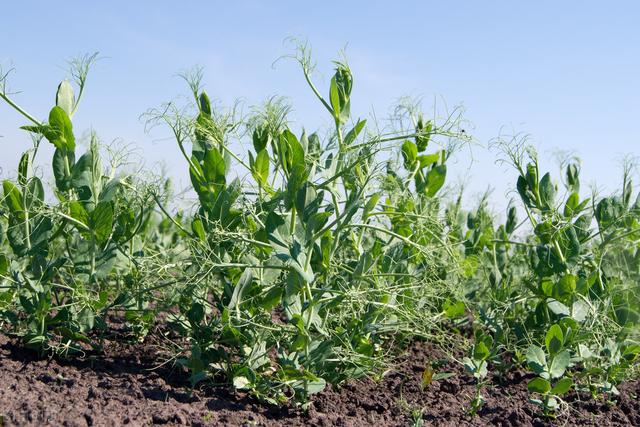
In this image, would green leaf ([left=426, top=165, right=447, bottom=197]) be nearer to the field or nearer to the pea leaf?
the field

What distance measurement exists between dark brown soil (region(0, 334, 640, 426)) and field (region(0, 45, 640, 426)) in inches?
0.4

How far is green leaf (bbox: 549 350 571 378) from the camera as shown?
3.05 meters

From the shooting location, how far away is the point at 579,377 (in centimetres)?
329

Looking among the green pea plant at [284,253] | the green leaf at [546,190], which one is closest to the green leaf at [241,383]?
the green pea plant at [284,253]

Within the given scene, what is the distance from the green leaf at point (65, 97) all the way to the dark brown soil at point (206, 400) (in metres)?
1.13

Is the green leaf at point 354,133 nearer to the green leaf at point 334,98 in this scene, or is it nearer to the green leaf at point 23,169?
the green leaf at point 334,98

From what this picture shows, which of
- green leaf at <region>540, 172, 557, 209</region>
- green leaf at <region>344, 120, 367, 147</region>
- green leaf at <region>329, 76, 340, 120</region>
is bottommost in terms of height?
green leaf at <region>344, 120, 367, 147</region>

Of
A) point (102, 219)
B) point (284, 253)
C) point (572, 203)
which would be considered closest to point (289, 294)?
point (284, 253)

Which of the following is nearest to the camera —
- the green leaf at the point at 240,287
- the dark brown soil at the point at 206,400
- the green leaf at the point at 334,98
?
the dark brown soil at the point at 206,400

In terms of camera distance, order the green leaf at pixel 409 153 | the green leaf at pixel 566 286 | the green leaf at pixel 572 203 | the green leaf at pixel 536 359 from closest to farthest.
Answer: the green leaf at pixel 536 359, the green leaf at pixel 566 286, the green leaf at pixel 409 153, the green leaf at pixel 572 203

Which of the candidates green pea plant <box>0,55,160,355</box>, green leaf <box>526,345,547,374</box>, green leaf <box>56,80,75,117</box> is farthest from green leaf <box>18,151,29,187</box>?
green leaf <box>526,345,547,374</box>

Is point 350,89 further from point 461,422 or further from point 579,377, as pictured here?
point 579,377

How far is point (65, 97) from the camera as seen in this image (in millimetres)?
3072

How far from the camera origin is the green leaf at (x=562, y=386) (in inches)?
115
